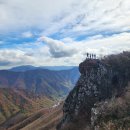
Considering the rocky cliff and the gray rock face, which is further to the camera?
the gray rock face

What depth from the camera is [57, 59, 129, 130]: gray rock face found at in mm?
115500

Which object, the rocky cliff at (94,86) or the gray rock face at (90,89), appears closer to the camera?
the rocky cliff at (94,86)

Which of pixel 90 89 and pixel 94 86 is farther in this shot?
pixel 94 86

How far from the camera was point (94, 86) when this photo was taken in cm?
11838

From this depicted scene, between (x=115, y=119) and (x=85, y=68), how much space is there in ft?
192

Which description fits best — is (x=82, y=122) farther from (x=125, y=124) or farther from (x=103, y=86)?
(x=125, y=124)

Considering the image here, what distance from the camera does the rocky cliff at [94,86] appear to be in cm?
11431

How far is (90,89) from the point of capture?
386 ft

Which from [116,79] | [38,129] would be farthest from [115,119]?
[38,129]

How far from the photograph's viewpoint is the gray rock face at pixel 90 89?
116 metres

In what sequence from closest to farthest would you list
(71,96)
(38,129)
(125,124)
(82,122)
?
1. (125,124)
2. (82,122)
3. (71,96)
4. (38,129)

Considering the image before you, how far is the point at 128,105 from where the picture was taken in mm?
75500

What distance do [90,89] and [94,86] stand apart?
2.26 m

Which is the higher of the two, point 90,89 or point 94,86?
point 94,86
